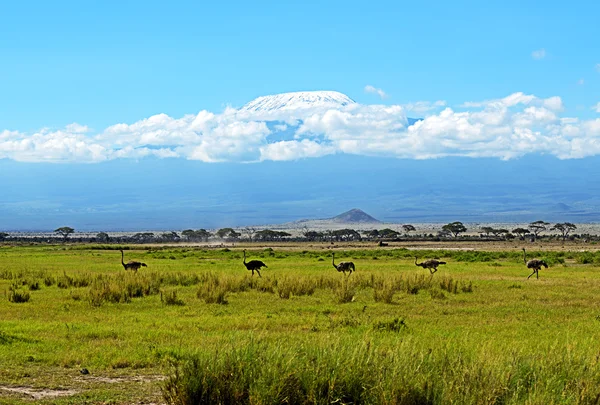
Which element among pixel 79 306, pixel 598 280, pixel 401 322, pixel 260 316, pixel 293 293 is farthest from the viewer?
pixel 598 280

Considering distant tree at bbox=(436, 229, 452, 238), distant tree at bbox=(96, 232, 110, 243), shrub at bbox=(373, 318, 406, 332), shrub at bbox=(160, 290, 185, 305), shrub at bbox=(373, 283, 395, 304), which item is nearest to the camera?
shrub at bbox=(373, 318, 406, 332)

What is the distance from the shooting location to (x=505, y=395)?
882cm

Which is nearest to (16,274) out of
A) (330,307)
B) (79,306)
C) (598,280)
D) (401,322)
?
(79,306)

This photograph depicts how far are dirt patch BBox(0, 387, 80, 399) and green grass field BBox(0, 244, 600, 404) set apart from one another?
0.03 meters

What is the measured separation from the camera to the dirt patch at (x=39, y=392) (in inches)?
402

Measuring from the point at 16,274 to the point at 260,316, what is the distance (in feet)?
51.3

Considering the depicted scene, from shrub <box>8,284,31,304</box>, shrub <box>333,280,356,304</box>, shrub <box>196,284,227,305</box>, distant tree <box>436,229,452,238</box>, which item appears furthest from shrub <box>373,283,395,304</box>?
distant tree <box>436,229,452,238</box>

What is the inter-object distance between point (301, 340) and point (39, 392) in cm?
431

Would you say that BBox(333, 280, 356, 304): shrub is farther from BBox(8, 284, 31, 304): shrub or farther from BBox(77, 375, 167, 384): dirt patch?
BBox(77, 375, 167, 384): dirt patch

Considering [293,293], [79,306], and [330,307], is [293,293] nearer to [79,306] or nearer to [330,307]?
[330,307]

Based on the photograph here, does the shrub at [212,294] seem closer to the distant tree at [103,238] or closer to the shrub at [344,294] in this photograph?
the shrub at [344,294]

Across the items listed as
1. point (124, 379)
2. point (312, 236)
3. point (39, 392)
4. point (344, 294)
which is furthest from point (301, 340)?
point (312, 236)

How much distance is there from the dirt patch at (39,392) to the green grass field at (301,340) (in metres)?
0.03

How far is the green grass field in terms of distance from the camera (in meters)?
8.94
